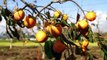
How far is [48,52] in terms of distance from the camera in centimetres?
157

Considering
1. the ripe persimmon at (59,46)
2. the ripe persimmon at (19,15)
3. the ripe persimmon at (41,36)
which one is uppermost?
the ripe persimmon at (19,15)

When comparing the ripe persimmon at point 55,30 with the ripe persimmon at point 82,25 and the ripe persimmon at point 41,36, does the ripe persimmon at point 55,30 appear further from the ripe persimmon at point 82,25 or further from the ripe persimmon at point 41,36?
the ripe persimmon at point 82,25

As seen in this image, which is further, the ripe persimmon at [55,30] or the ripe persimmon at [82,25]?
the ripe persimmon at [82,25]

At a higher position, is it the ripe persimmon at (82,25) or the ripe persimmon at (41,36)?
the ripe persimmon at (82,25)

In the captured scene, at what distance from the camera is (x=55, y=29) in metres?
1.34

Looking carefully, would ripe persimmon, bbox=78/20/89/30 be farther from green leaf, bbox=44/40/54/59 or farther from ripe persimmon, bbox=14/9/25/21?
ripe persimmon, bbox=14/9/25/21

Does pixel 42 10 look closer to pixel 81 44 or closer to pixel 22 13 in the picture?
pixel 22 13

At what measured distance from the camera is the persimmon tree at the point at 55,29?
1.42m

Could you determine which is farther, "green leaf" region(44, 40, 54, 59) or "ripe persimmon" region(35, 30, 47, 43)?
"green leaf" region(44, 40, 54, 59)

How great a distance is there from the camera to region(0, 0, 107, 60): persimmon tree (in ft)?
4.65

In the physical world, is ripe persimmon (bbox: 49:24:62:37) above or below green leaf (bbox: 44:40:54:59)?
above

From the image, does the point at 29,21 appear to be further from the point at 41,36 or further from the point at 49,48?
the point at 49,48

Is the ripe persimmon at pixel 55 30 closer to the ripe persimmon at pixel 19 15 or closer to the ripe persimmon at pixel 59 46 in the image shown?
the ripe persimmon at pixel 59 46

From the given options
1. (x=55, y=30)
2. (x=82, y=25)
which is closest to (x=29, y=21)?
(x=55, y=30)
